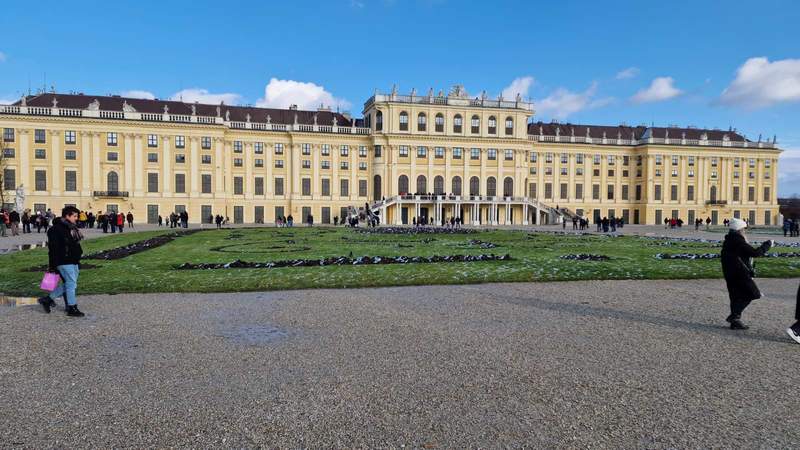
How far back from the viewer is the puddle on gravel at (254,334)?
777cm

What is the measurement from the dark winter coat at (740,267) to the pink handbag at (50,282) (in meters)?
11.4

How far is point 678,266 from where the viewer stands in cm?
1706

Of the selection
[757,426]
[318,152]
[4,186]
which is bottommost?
[757,426]

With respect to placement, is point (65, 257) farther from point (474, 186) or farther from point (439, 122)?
point (474, 186)

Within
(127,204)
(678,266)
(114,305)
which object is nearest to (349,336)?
(114,305)

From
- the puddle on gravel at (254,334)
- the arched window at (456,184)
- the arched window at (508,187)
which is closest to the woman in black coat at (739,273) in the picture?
the puddle on gravel at (254,334)

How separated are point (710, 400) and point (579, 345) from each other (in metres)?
2.23

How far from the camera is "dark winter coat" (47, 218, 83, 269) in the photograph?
955 centimetres

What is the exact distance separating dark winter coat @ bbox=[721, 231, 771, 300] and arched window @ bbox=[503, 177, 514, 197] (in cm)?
6438

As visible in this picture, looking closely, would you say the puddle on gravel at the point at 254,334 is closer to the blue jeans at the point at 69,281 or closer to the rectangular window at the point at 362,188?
the blue jeans at the point at 69,281

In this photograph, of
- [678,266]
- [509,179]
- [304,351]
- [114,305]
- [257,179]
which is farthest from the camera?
[509,179]

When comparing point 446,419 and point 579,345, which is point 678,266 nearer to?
point 579,345

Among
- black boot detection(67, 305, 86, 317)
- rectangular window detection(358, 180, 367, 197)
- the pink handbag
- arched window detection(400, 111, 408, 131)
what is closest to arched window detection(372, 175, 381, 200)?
rectangular window detection(358, 180, 367, 197)

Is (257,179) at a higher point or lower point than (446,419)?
higher
